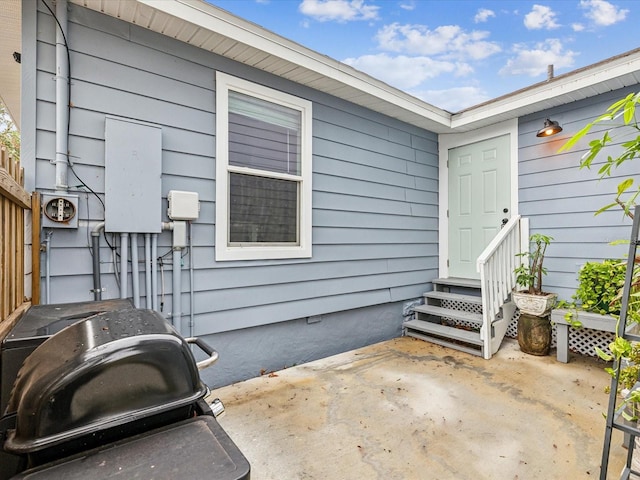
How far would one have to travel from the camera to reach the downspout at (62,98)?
6.91 ft

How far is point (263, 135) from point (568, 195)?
135 inches

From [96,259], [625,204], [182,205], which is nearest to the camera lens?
[625,204]

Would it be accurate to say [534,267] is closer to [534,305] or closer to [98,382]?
[534,305]

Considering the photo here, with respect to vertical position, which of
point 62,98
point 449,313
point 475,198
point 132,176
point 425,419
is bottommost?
point 425,419

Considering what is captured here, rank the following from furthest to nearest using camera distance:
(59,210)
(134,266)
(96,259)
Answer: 1. (134,266)
2. (96,259)
3. (59,210)

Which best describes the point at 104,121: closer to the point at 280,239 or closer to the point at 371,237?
the point at 280,239

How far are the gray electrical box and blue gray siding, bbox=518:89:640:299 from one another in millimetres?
3991

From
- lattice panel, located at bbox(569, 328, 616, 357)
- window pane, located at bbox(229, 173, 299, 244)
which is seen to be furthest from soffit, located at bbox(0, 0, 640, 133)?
lattice panel, located at bbox(569, 328, 616, 357)

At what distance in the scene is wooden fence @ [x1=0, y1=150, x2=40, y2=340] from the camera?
139 centimetres

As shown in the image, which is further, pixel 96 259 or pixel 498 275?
pixel 498 275

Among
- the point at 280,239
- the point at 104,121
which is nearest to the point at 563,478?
the point at 280,239

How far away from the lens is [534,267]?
3.62 m

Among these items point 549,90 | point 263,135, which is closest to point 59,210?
point 263,135

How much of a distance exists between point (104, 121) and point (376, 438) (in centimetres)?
285
